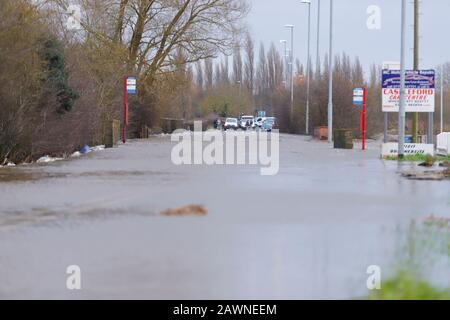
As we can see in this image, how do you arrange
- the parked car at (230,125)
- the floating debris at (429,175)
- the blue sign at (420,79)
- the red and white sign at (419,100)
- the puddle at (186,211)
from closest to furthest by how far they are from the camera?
the puddle at (186,211) → the floating debris at (429,175) → the blue sign at (420,79) → the red and white sign at (419,100) → the parked car at (230,125)

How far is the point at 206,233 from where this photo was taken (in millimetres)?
12172

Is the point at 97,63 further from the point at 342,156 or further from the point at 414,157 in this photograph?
the point at 414,157

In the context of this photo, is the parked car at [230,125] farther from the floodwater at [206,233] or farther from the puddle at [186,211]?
the puddle at [186,211]

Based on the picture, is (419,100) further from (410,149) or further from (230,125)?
(230,125)

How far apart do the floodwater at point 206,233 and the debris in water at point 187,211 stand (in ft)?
0.65

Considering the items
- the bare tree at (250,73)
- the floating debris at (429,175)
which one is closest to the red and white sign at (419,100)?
the floating debris at (429,175)

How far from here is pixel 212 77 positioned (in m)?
139

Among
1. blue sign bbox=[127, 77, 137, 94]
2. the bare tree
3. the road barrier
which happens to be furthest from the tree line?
the bare tree

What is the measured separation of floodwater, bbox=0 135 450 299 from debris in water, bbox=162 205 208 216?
0.65ft

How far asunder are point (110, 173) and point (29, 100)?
4.28 m

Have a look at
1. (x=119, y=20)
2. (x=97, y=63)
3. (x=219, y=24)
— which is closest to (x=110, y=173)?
(x=97, y=63)

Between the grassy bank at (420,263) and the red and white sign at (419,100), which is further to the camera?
the red and white sign at (419,100)

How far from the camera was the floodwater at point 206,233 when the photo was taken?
8922 millimetres

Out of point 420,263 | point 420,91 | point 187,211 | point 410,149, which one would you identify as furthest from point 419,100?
point 420,263
